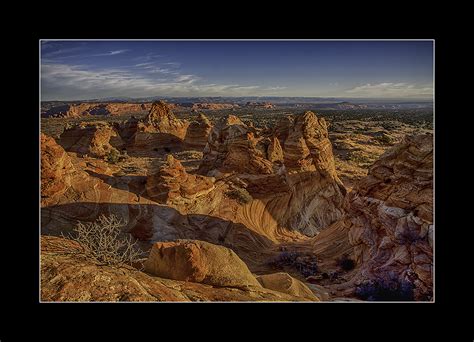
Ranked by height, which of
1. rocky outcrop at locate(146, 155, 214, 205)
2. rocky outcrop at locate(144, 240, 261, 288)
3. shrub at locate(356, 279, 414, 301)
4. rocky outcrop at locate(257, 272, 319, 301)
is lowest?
shrub at locate(356, 279, 414, 301)

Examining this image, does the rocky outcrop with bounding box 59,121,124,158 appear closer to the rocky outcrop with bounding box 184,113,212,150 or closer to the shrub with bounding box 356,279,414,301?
the rocky outcrop with bounding box 184,113,212,150

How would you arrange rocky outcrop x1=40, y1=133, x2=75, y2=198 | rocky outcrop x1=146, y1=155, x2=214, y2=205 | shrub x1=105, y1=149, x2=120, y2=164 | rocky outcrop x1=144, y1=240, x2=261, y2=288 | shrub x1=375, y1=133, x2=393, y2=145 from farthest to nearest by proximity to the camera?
shrub x1=375, y1=133, x2=393, y2=145 < shrub x1=105, y1=149, x2=120, y2=164 < rocky outcrop x1=146, y1=155, x2=214, y2=205 < rocky outcrop x1=40, y1=133, x2=75, y2=198 < rocky outcrop x1=144, y1=240, x2=261, y2=288

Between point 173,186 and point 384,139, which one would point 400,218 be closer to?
point 173,186

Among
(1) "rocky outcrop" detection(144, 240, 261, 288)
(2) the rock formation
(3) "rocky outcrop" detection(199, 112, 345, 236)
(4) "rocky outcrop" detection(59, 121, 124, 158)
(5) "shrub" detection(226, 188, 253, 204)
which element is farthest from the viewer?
(4) "rocky outcrop" detection(59, 121, 124, 158)

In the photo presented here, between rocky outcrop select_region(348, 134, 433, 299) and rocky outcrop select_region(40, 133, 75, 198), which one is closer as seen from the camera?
rocky outcrop select_region(348, 134, 433, 299)

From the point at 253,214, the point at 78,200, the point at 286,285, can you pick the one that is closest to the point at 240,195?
the point at 253,214

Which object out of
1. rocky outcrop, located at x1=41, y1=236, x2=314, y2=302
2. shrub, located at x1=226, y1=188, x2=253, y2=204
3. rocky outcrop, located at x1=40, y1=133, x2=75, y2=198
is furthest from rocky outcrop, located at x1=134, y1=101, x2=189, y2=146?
rocky outcrop, located at x1=41, y1=236, x2=314, y2=302
